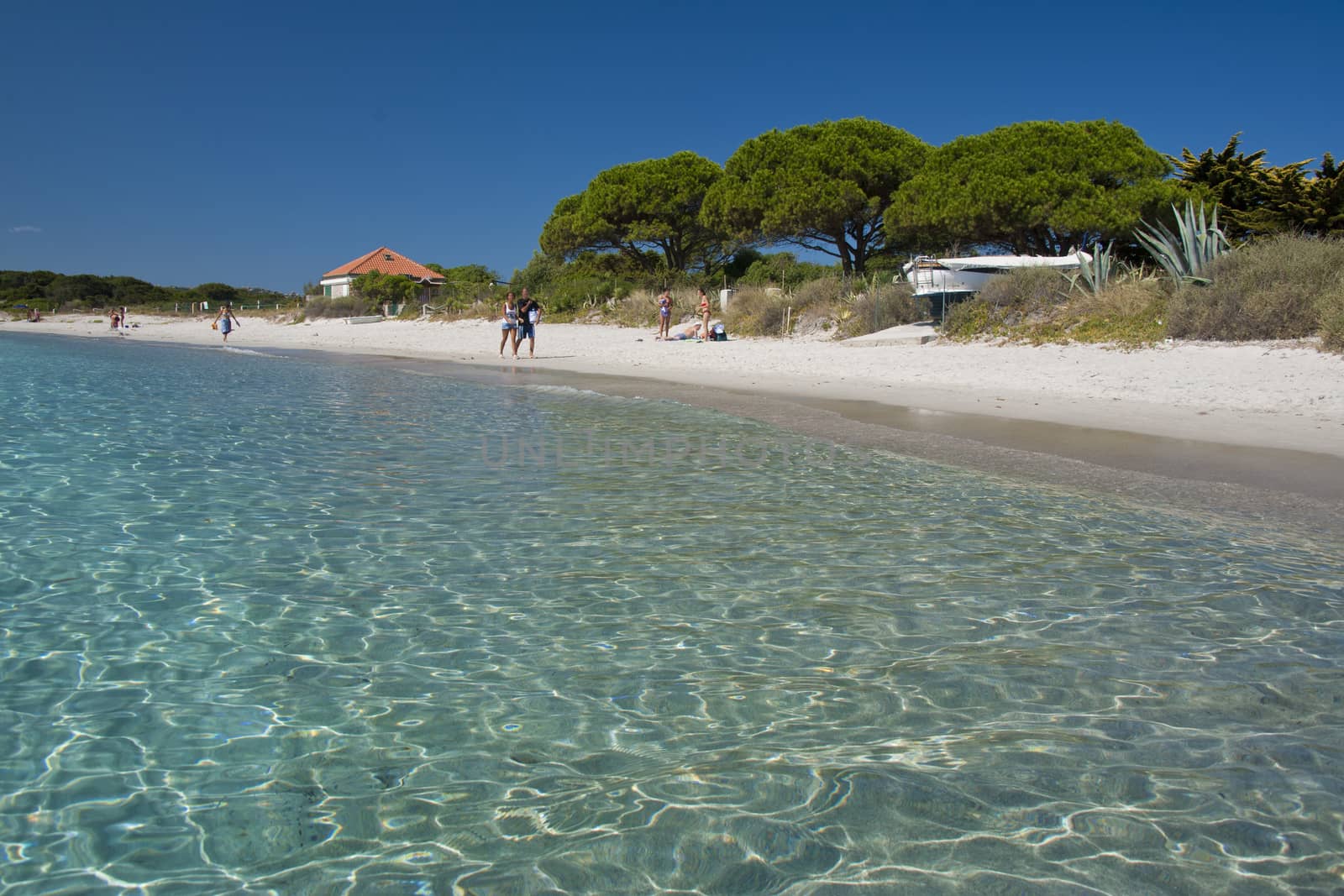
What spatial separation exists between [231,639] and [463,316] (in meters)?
39.7

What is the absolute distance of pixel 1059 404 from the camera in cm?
1384

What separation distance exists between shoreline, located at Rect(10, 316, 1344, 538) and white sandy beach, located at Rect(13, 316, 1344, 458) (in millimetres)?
46

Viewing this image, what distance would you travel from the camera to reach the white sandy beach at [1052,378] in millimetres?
11805

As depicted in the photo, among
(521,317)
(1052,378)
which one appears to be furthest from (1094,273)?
(521,317)

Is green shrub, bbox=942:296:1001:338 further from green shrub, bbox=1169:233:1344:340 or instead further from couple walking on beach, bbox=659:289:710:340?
couple walking on beach, bbox=659:289:710:340

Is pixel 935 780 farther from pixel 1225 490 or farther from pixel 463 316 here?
pixel 463 316

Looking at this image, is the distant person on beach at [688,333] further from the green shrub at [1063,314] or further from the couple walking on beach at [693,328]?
the green shrub at [1063,314]

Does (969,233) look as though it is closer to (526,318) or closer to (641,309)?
(641,309)

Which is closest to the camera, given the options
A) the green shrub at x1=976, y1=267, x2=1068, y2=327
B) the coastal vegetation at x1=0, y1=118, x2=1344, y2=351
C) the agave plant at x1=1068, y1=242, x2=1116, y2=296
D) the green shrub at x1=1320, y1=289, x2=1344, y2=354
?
the green shrub at x1=1320, y1=289, x2=1344, y2=354

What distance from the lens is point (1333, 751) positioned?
3.34 m

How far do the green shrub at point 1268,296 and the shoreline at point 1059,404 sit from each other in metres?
0.78

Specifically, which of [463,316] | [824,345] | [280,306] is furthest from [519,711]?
[280,306]

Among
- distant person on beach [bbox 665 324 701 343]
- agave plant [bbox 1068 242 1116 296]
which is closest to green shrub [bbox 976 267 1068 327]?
agave plant [bbox 1068 242 1116 296]

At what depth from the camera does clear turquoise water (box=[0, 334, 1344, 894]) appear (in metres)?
2.77
